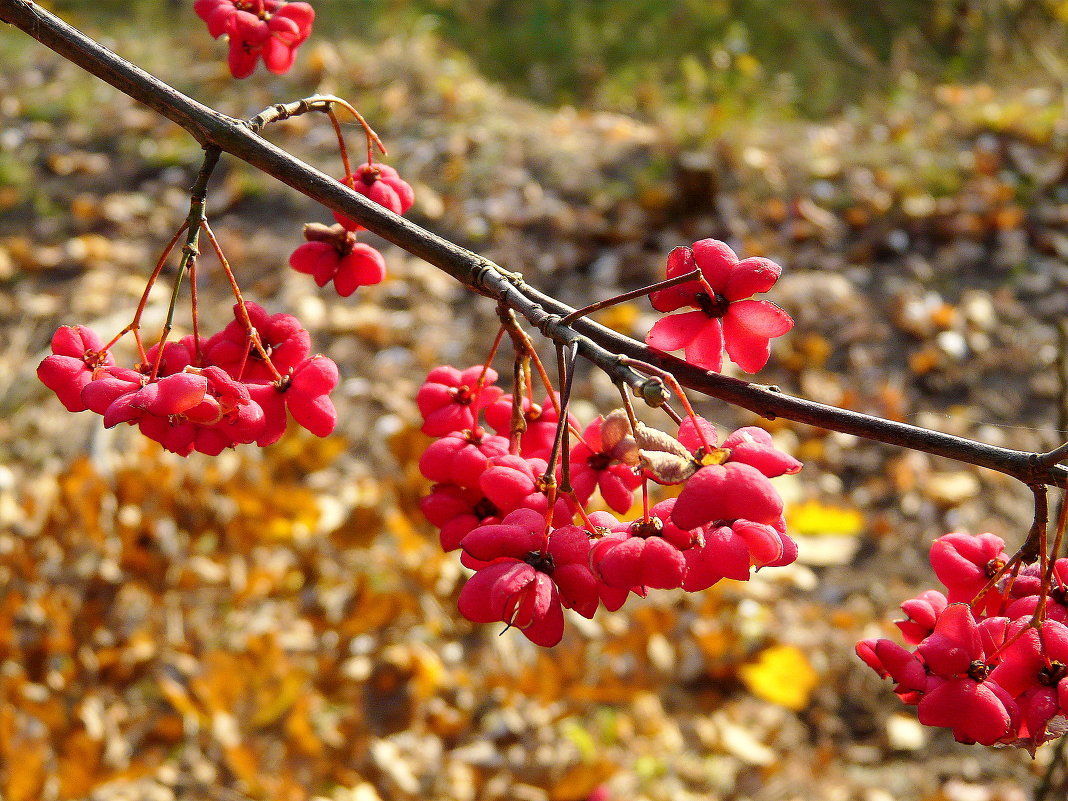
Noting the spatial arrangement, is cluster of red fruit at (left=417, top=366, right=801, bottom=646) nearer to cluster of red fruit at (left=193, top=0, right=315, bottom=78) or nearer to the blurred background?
cluster of red fruit at (left=193, top=0, right=315, bottom=78)

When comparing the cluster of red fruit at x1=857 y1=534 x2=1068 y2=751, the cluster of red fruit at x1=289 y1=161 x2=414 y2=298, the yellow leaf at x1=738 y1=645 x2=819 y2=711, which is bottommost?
the yellow leaf at x1=738 y1=645 x2=819 y2=711

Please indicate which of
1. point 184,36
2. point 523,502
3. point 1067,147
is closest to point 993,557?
point 523,502

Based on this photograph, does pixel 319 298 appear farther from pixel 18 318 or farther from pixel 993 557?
pixel 993 557

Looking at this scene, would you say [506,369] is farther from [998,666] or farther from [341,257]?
[998,666]

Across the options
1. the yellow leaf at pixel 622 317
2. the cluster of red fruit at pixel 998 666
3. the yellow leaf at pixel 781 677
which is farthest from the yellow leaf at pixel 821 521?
the cluster of red fruit at pixel 998 666

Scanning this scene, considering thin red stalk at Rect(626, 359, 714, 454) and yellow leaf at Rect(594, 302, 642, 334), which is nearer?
thin red stalk at Rect(626, 359, 714, 454)

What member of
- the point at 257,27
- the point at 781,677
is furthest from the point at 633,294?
the point at 781,677

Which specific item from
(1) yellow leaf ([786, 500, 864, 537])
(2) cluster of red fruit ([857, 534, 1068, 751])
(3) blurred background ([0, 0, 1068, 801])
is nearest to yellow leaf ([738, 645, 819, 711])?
(3) blurred background ([0, 0, 1068, 801])
